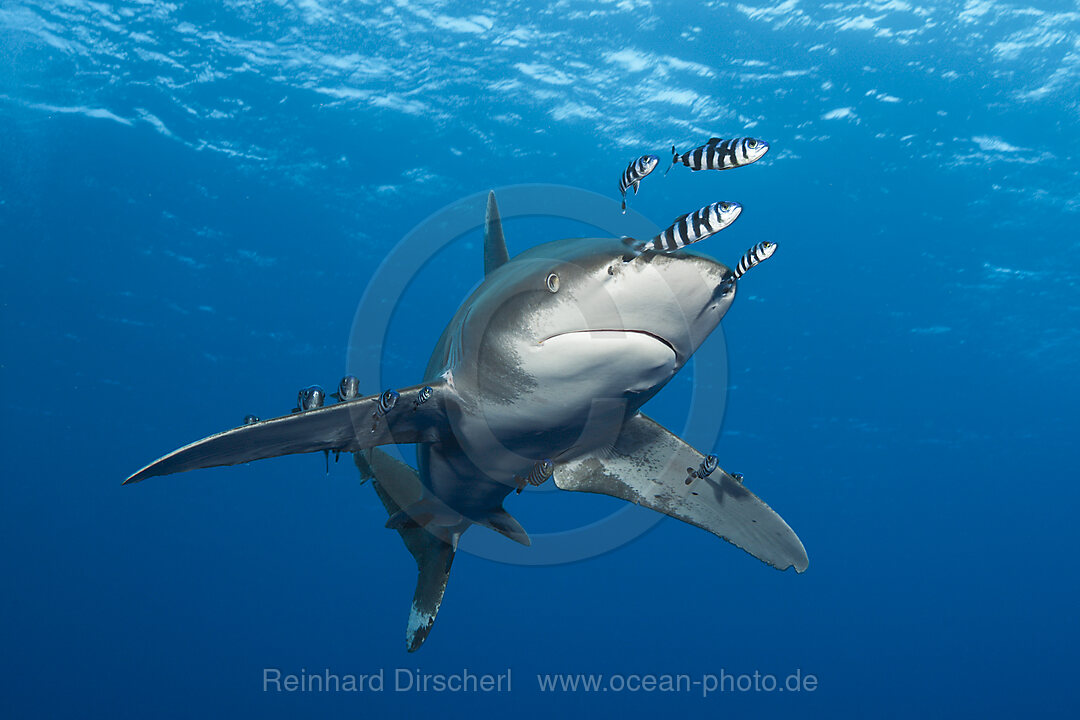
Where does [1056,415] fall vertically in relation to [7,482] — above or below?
below

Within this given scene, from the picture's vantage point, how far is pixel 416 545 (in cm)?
771

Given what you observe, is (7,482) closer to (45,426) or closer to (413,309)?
(45,426)

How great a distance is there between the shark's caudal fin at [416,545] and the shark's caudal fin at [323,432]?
2455 mm

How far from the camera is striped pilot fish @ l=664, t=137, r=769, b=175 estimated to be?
3754 mm

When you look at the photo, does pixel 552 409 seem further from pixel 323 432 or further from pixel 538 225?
pixel 538 225

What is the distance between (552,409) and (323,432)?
1541mm

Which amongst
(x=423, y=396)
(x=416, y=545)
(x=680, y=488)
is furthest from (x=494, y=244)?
(x=416, y=545)

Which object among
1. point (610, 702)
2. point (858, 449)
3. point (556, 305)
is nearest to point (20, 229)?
point (556, 305)

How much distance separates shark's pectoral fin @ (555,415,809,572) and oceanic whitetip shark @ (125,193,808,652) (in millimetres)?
13

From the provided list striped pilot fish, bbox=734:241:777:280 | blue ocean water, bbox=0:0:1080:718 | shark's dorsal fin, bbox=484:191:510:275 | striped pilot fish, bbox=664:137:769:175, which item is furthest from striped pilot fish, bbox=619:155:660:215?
blue ocean water, bbox=0:0:1080:718

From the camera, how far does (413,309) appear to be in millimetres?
28750

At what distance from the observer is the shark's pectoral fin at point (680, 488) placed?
18.0 feet

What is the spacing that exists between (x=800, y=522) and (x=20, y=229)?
2326 inches

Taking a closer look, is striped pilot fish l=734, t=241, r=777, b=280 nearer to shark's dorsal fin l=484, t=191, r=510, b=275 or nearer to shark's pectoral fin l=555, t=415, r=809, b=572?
shark's pectoral fin l=555, t=415, r=809, b=572
